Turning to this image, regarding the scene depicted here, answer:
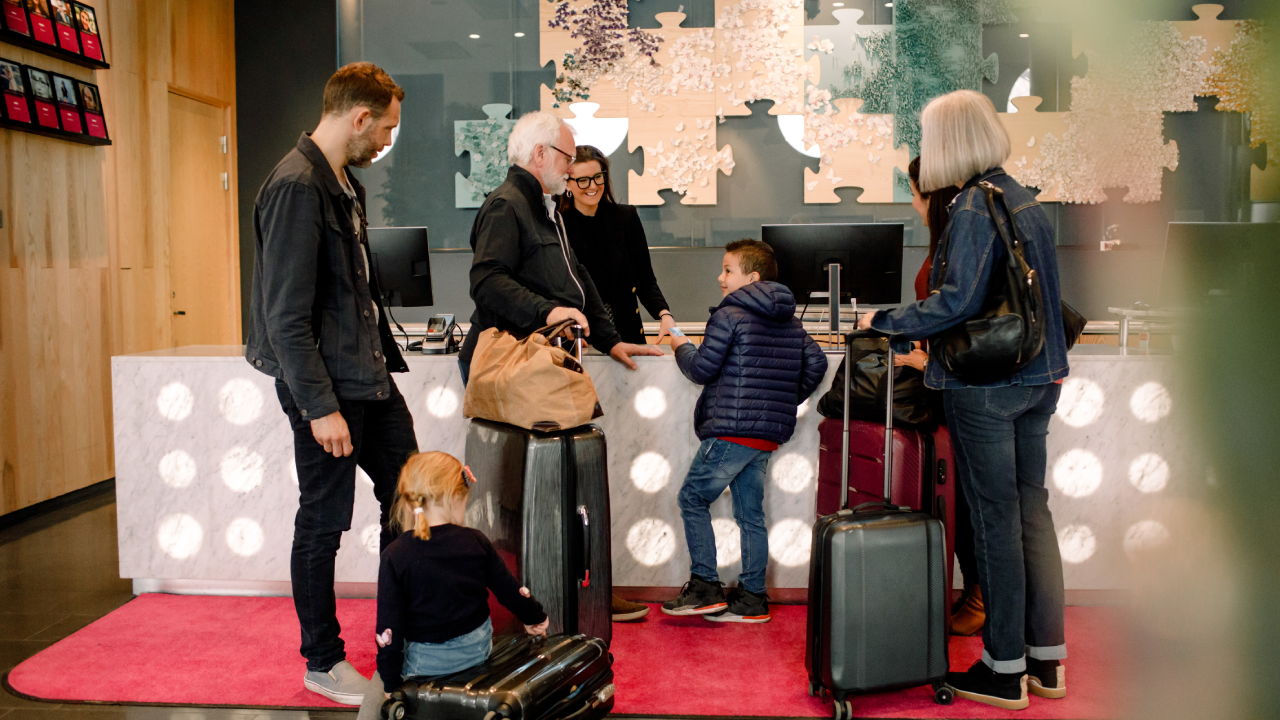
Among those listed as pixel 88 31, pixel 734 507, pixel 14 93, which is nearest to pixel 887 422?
pixel 734 507

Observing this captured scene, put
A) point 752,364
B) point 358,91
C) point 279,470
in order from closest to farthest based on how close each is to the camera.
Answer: point 358,91 → point 752,364 → point 279,470

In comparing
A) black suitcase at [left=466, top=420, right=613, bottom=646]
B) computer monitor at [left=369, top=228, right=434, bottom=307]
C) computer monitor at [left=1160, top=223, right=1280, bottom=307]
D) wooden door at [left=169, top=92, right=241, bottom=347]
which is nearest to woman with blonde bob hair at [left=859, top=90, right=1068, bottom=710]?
black suitcase at [left=466, top=420, right=613, bottom=646]

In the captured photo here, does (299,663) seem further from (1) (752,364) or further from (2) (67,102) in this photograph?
(2) (67,102)

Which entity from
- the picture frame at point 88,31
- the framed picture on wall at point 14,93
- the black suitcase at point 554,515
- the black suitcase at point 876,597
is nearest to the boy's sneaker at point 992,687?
the black suitcase at point 876,597

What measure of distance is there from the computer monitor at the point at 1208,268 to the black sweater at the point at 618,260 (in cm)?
299

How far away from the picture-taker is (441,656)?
6.40ft

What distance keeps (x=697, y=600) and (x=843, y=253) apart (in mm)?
1597

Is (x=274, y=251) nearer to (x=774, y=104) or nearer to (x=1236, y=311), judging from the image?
(x=1236, y=311)

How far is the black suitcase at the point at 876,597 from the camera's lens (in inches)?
87.5

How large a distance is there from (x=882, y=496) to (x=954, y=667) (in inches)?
21.7

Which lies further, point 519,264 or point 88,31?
point 88,31

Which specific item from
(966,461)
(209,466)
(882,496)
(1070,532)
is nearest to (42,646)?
(209,466)

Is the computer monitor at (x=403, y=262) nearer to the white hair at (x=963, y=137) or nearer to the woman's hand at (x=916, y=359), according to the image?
the woman's hand at (x=916, y=359)

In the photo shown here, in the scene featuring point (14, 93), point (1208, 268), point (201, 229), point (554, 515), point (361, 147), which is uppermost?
point (14, 93)
